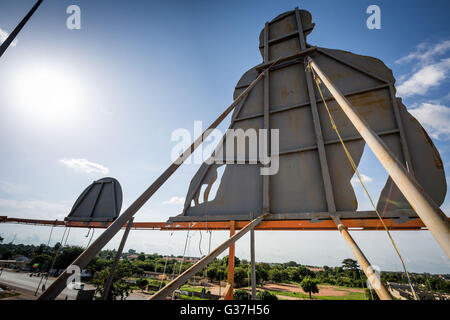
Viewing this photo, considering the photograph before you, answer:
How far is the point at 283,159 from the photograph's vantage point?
195 inches

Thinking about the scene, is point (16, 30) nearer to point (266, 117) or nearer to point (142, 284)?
point (266, 117)

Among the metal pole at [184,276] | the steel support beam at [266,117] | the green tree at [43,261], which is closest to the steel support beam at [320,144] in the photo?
the steel support beam at [266,117]

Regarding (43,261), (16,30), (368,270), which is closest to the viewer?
(368,270)

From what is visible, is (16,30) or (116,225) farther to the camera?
(16,30)

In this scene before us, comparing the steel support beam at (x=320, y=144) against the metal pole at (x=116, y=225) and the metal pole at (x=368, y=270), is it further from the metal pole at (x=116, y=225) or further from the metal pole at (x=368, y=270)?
the metal pole at (x=116, y=225)

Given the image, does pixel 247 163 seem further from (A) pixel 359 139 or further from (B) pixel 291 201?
(A) pixel 359 139

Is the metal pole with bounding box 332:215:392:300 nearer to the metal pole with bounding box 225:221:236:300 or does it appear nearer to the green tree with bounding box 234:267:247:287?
the metal pole with bounding box 225:221:236:300

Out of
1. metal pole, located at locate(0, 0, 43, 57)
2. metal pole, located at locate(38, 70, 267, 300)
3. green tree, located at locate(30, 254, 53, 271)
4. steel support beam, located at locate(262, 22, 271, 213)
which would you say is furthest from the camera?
green tree, located at locate(30, 254, 53, 271)

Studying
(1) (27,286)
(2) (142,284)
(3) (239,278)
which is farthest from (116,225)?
(3) (239,278)

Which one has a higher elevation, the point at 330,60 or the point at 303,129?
the point at 330,60

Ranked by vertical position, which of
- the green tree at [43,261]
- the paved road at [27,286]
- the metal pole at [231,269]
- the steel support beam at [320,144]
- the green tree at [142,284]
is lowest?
the green tree at [142,284]

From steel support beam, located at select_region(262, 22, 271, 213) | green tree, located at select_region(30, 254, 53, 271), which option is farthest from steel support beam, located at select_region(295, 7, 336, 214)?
green tree, located at select_region(30, 254, 53, 271)
